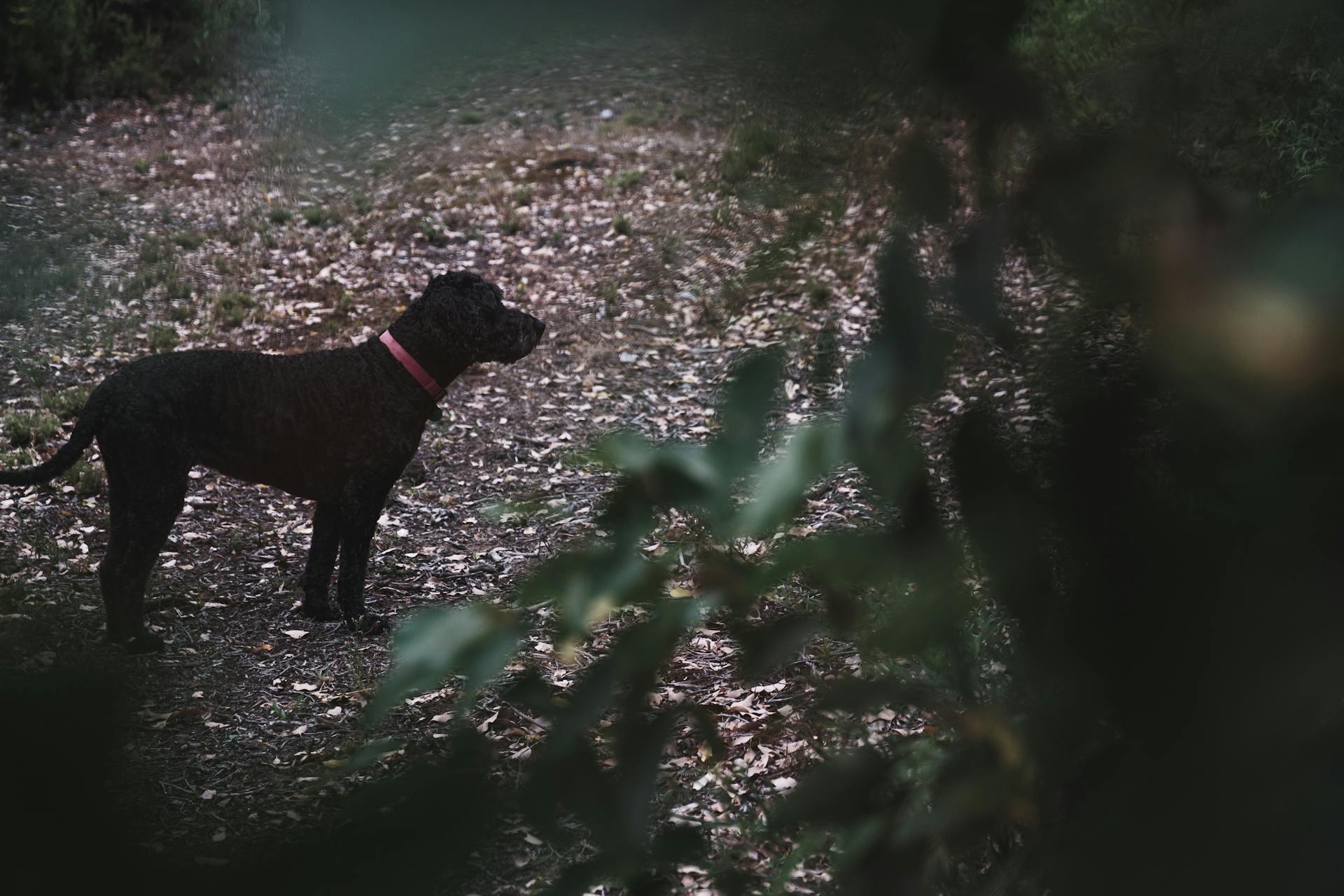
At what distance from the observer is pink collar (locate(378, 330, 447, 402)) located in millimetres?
3977

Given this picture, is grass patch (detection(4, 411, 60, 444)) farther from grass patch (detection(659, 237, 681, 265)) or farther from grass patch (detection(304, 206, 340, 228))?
grass patch (detection(659, 237, 681, 265))

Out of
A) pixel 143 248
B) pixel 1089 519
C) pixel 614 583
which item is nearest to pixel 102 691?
pixel 614 583

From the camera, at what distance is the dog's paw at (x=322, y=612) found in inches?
168

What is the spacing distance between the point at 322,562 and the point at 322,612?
221mm

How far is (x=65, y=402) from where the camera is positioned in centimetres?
572

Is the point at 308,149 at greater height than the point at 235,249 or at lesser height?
lesser

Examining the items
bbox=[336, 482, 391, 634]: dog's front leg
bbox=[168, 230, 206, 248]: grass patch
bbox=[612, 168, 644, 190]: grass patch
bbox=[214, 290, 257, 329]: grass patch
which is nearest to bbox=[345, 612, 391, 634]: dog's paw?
bbox=[336, 482, 391, 634]: dog's front leg

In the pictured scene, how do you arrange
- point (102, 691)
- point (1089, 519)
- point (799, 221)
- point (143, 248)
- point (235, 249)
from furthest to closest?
point (235, 249) → point (143, 248) → point (799, 221) → point (1089, 519) → point (102, 691)

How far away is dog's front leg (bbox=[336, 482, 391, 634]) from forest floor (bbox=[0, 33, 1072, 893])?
138 millimetres

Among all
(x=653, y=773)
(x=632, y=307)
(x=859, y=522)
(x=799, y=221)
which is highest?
(x=632, y=307)

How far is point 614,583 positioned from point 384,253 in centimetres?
808

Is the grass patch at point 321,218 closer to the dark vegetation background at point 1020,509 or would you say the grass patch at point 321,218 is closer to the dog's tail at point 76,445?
the dog's tail at point 76,445

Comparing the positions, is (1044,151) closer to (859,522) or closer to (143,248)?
(859,522)

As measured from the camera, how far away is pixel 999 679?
2.15 feet
